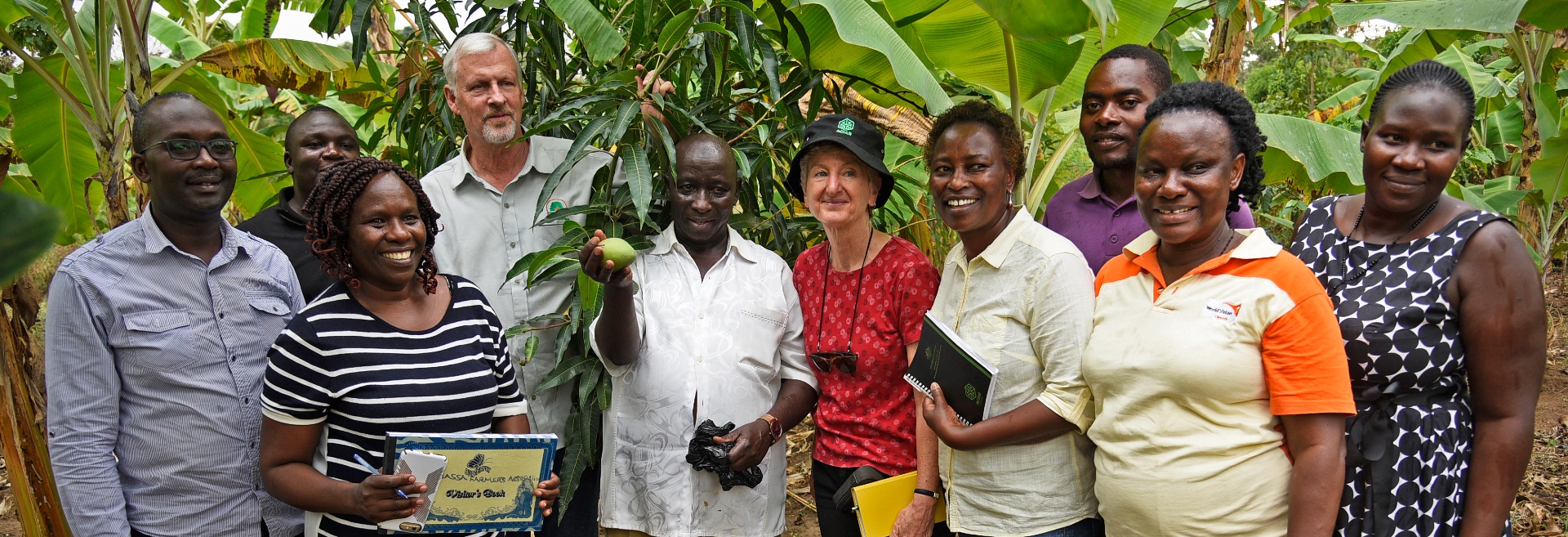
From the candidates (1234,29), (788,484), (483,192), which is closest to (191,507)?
(483,192)

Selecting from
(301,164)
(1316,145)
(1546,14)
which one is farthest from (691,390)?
(1546,14)

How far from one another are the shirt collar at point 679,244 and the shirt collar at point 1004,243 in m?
0.68

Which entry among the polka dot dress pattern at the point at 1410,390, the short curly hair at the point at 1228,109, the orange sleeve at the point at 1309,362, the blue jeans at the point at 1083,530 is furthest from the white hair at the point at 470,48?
the polka dot dress pattern at the point at 1410,390

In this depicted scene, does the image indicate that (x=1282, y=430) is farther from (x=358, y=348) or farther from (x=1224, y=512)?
(x=358, y=348)

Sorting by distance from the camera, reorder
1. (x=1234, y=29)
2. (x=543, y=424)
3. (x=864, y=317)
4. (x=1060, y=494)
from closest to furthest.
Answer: (x=1060, y=494) < (x=864, y=317) < (x=543, y=424) < (x=1234, y=29)

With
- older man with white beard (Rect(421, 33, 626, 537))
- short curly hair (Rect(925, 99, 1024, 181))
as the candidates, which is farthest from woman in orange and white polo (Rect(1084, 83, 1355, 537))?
older man with white beard (Rect(421, 33, 626, 537))

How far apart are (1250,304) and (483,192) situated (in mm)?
2177

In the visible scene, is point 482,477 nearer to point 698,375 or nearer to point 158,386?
point 698,375

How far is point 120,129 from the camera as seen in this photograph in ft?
11.4

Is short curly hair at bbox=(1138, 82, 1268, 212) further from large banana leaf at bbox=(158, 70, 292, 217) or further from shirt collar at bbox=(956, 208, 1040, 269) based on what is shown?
large banana leaf at bbox=(158, 70, 292, 217)

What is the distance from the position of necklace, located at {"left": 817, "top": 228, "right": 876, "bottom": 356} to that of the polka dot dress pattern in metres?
1.11

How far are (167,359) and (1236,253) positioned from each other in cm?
234

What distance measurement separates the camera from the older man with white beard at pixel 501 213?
285cm

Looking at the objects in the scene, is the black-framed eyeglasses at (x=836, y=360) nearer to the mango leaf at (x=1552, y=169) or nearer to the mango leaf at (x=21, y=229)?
the mango leaf at (x=21, y=229)
